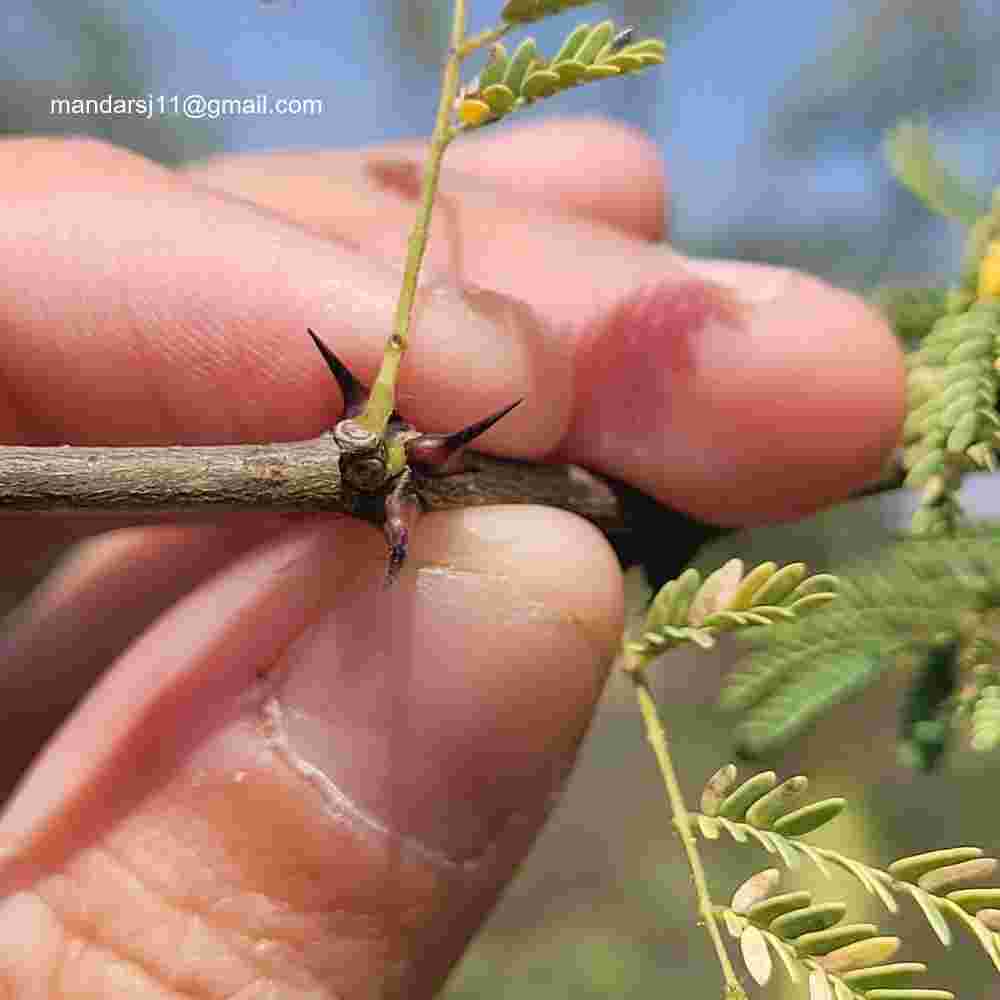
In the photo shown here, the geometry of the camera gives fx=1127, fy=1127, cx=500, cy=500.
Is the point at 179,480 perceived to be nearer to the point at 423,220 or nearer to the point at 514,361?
the point at 423,220

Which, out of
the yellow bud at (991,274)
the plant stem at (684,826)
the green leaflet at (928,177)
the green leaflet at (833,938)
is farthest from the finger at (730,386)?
the green leaflet at (833,938)

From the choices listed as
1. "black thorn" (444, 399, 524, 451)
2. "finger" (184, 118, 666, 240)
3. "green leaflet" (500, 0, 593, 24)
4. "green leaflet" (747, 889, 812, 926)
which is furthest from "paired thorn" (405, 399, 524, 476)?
"finger" (184, 118, 666, 240)

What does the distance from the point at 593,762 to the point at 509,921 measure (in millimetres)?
2222

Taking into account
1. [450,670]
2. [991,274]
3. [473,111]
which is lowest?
[450,670]

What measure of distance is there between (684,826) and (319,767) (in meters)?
0.69

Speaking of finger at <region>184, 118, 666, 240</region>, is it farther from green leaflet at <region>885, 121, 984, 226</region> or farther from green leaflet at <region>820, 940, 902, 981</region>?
green leaflet at <region>820, 940, 902, 981</region>

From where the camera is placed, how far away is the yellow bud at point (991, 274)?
5.56ft

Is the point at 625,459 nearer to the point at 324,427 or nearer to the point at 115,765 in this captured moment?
the point at 324,427

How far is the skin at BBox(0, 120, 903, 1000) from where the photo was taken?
5.80 feet

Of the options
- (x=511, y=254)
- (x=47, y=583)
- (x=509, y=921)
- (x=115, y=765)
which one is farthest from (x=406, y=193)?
(x=509, y=921)

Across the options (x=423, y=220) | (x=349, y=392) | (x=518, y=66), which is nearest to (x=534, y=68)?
(x=518, y=66)

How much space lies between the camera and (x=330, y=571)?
177 cm

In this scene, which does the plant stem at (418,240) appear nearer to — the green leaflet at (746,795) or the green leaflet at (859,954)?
the green leaflet at (746,795)

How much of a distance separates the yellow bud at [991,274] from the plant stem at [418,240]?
33.8 inches
